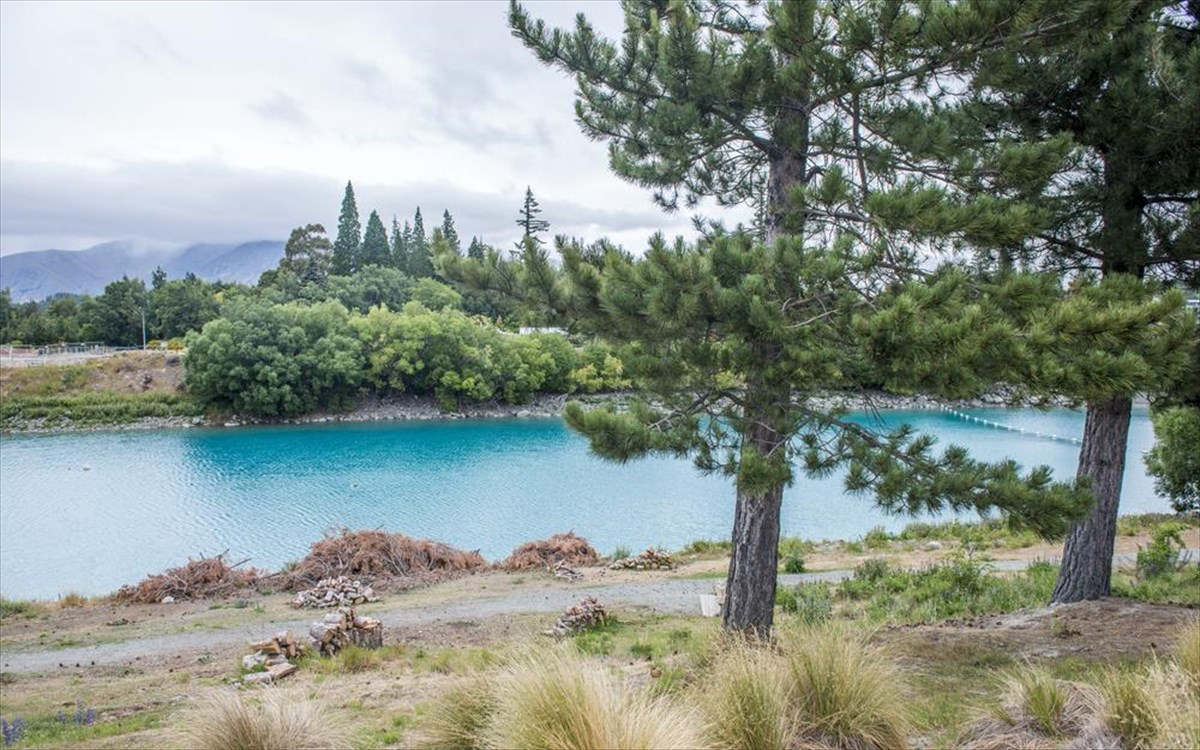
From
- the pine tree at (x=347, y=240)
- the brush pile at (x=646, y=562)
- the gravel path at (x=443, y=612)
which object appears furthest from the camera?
the pine tree at (x=347, y=240)

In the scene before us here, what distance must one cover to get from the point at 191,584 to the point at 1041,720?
13063 mm

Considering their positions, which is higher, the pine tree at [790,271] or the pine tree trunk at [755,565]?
the pine tree at [790,271]

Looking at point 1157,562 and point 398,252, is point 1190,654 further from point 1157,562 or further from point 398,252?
point 398,252

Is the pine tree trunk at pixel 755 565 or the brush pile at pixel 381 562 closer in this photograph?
the pine tree trunk at pixel 755 565

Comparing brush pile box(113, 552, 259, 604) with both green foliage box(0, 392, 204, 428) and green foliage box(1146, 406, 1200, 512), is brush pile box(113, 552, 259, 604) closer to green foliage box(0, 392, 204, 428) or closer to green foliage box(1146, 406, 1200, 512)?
green foliage box(1146, 406, 1200, 512)

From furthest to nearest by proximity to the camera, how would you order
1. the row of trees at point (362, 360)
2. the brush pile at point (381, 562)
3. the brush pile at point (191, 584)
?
the row of trees at point (362, 360), the brush pile at point (381, 562), the brush pile at point (191, 584)

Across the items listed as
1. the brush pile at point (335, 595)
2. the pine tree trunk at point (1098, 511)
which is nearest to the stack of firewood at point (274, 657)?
the brush pile at point (335, 595)

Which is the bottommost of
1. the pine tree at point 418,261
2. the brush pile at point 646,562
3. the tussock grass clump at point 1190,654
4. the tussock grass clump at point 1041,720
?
the brush pile at point 646,562

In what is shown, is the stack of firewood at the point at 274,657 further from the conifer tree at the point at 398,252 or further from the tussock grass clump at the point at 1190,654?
the conifer tree at the point at 398,252

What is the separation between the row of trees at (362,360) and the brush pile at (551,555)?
90.1ft

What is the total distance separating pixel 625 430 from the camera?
5402mm

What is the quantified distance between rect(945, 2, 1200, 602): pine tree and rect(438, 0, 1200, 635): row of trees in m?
0.02

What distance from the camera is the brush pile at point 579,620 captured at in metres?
8.55

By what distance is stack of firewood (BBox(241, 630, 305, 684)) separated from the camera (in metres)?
Result: 7.01
